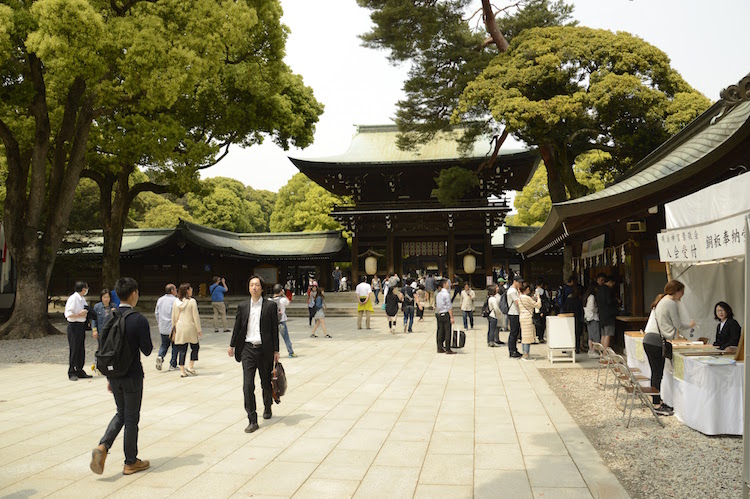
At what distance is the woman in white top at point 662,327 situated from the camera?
627cm

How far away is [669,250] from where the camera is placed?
279 inches

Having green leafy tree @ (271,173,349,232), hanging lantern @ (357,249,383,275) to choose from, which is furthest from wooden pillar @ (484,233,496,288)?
green leafy tree @ (271,173,349,232)

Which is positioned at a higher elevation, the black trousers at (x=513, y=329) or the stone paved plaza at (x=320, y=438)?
the black trousers at (x=513, y=329)

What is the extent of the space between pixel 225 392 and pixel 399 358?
4374 millimetres

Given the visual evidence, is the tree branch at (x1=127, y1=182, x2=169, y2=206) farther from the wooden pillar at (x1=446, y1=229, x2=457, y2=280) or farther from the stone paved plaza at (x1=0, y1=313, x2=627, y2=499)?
the wooden pillar at (x1=446, y1=229, x2=457, y2=280)

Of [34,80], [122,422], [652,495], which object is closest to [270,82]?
[34,80]

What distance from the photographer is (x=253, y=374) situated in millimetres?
6148

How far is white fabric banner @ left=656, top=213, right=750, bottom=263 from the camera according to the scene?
202 inches

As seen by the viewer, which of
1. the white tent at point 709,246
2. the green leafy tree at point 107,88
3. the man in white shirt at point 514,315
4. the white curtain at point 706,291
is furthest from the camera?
the green leafy tree at point 107,88

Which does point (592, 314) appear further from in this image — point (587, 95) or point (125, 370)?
point (125, 370)

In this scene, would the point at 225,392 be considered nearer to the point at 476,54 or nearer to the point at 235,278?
the point at 476,54

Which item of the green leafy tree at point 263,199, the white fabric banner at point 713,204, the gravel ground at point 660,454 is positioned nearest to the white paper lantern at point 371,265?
the gravel ground at point 660,454

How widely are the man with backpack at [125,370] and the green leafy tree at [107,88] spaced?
975cm

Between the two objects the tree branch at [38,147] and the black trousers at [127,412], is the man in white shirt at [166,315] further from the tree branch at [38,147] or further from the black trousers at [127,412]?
the tree branch at [38,147]
